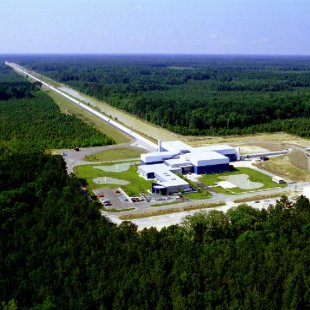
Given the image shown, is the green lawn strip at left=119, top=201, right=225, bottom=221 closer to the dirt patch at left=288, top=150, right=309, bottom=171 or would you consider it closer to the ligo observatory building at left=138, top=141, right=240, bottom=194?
the ligo observatory building at left=138, top=141, right=240, bottom=194

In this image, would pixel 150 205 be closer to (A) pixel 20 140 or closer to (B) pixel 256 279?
(B) pixel 256 279

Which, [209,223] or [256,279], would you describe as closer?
[256,279]

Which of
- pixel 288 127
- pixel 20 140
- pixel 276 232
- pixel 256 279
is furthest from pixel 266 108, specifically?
pixel 256 279

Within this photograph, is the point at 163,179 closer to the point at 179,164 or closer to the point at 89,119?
the point at 179,164

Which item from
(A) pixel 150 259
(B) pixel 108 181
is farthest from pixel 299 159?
(A) pixel 150 259

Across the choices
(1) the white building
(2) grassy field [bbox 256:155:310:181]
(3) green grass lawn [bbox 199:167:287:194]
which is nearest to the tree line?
(3) green grass lawn [bbox 199:167:287:194]

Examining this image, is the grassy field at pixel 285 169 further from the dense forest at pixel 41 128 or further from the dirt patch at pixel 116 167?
the dense forest at pixel 41 128
